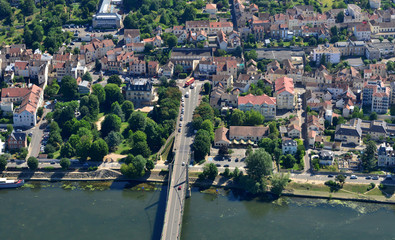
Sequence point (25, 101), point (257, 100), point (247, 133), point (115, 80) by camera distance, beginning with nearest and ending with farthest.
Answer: point (247, 133) → point (257, 100) → point (25, 101) → point (115, 80)

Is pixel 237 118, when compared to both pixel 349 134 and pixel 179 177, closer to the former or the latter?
pixel 349 134

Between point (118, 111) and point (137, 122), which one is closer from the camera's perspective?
point (137, 122)

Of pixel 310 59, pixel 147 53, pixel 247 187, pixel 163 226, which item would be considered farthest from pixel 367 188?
pixel 147 53

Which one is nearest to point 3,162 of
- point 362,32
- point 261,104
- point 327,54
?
point 261,104

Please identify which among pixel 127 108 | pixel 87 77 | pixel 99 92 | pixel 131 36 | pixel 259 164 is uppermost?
pixel 131 36

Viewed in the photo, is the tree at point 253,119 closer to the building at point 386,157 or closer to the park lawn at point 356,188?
the building at point 386,157

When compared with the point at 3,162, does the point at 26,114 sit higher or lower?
higher

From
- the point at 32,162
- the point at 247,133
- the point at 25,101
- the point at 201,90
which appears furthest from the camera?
the point at 201,90
